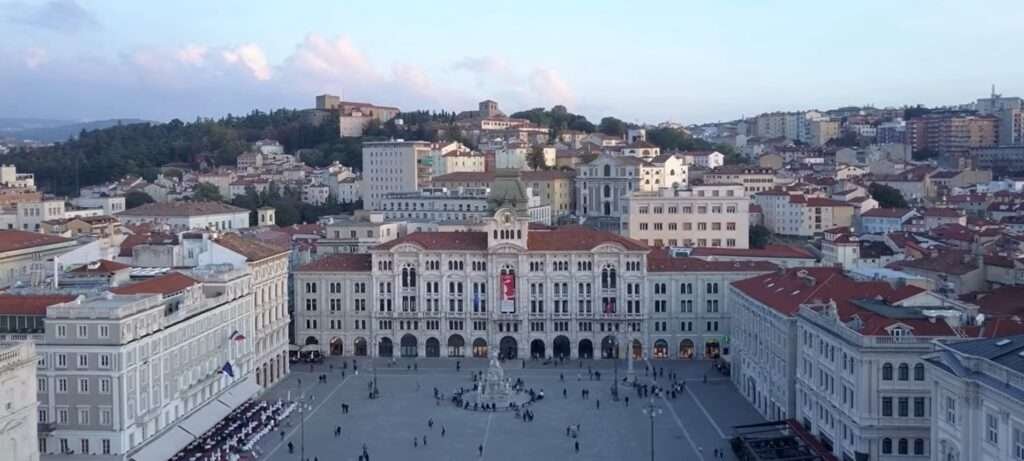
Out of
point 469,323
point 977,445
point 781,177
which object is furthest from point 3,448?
point 781,177

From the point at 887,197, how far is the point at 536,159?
42.5 m

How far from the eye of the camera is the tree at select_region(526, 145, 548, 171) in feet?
496

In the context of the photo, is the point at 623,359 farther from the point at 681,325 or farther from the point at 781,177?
the point at 781,177

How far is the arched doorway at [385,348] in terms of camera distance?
79125 mm

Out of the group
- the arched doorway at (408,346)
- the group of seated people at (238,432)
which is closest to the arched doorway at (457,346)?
the arched doorway at (408,346)

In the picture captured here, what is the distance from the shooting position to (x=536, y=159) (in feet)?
496

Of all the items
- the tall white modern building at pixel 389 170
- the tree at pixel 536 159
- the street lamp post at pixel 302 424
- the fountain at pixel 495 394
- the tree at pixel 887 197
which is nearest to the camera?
the street lamp post at pixel 302 424

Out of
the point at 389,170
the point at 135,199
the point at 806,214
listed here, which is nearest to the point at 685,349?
the point at 806,214

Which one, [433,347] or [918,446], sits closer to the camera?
[918,446]

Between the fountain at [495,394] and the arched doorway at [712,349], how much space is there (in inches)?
651

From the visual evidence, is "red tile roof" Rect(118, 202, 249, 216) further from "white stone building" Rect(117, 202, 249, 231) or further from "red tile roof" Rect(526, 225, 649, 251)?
"red tile roof" Rect(526, 225, 649, 251)

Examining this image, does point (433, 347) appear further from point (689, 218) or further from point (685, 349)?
point (689, 218)

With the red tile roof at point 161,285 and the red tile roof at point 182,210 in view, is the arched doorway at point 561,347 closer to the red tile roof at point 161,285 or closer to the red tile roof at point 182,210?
the red tile roof at point 161,285

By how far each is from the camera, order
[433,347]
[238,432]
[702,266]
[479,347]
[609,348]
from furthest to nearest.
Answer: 1. [433,347]
2. [479,347]
3. [609,348]
4. [702,266]
5. [238,432]
